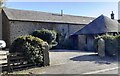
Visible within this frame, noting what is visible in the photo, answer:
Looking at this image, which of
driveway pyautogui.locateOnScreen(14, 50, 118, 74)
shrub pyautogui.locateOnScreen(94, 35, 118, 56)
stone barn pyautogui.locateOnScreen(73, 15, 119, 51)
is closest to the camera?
driveway pyautogui.locateOnScreen(14, 50, 118, 74)

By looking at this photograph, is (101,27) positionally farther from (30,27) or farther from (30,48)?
(30,48)

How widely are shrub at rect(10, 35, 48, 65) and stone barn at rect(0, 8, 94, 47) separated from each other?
16490 mm

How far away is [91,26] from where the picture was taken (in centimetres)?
2880

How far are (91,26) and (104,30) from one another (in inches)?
94.2

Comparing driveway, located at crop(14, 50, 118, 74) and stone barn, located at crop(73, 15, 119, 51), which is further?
stone barn, located at crop(73, 15, 119, 51)

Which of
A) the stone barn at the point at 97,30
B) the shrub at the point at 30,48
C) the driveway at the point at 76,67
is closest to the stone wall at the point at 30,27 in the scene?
the stone barn at the point at 97,30

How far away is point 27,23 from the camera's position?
1166 inches

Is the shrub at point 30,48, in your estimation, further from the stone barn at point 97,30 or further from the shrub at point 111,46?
the stone barn at point 97,30

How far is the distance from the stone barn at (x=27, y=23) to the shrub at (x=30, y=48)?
54.1 ft

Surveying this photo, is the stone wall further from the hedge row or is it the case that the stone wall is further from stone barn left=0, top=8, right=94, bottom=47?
the hedge row

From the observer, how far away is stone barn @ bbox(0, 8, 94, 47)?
2850cm

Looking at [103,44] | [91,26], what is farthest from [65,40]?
[103,44]

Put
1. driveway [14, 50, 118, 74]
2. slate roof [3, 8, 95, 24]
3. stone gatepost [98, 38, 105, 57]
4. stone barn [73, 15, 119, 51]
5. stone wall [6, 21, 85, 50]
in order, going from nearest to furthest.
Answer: driveway [14, 50, 118, 74], stone gatepost [98, 38, 105, 57], stone barn [73, 15, 119, 51], stone wall [6, 21, 85, 50], slate roof [3, 8, 95, 24]

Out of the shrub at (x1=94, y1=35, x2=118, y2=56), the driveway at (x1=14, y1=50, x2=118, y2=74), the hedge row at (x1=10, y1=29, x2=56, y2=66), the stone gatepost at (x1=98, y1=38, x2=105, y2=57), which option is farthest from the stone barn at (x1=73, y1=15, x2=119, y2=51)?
the hedge row at (x1=10, y1=29, x2=56, y2=66)
